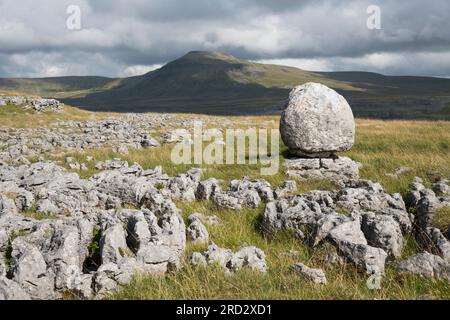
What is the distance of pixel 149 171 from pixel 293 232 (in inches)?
291

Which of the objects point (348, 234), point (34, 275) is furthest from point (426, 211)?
point (34, 275)

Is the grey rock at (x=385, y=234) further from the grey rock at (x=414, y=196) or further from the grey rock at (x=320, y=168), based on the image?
the grey rock at (x=320, y=168)

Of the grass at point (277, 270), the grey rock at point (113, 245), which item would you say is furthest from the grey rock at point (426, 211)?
the grey rock at point (113, 245)

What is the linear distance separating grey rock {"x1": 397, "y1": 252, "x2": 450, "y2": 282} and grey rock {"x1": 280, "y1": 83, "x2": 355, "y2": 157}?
378 inches

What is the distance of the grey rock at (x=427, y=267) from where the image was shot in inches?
275

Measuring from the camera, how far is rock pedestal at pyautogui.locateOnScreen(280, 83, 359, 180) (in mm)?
16375

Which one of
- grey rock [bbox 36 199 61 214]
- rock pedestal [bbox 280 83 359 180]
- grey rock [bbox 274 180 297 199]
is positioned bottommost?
grey rock [bbox 274 180 297 199]

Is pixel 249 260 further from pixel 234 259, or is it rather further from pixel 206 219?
pixel 206 219

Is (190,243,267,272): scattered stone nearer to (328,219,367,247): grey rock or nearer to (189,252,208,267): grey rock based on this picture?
(189,252,208,267): grey rock

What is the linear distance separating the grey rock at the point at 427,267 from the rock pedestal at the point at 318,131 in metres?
8.80

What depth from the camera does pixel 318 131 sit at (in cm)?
1647

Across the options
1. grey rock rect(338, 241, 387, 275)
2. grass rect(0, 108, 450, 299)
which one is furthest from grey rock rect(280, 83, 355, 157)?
grey rock rect(338, 241, 387, 275)

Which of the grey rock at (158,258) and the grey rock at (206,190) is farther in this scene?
the grey rock at (206,190)
